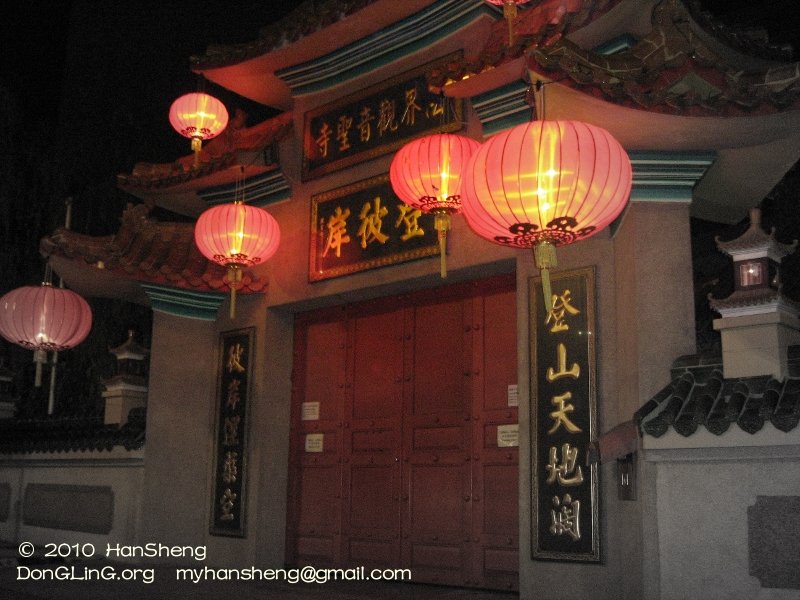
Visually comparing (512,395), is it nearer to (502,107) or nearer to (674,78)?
(502,107)

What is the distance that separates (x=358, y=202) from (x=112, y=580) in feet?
12.9

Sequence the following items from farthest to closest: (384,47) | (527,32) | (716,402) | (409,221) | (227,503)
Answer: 1. (227,503)
2. (384,47)
3. (409,221)
4. (527,32)
5. (716,402)

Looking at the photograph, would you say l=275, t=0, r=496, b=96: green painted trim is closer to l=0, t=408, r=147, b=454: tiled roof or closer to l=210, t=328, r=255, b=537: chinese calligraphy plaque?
l=210, t=328, r=255, b=537: chinese calligraphy plaque

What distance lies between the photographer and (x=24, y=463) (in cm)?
1027

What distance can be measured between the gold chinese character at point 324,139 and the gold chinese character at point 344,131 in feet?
0.41

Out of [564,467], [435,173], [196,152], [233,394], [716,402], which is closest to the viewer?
[716,402]

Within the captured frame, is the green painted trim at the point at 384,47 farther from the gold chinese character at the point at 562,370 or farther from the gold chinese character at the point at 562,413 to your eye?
the gold chinese character at the point at 562,413

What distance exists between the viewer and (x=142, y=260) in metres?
8.28

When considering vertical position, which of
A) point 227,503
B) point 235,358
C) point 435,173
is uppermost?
point 435,173

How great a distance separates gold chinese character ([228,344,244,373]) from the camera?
27.6ft

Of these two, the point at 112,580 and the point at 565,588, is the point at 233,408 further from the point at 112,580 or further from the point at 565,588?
the point at 565,588

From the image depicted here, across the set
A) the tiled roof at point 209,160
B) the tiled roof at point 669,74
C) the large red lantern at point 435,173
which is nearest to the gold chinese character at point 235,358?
the tiled roof at point 209,160

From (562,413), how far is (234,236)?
10.2 feet

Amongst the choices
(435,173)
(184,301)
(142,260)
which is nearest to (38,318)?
(142,260)
